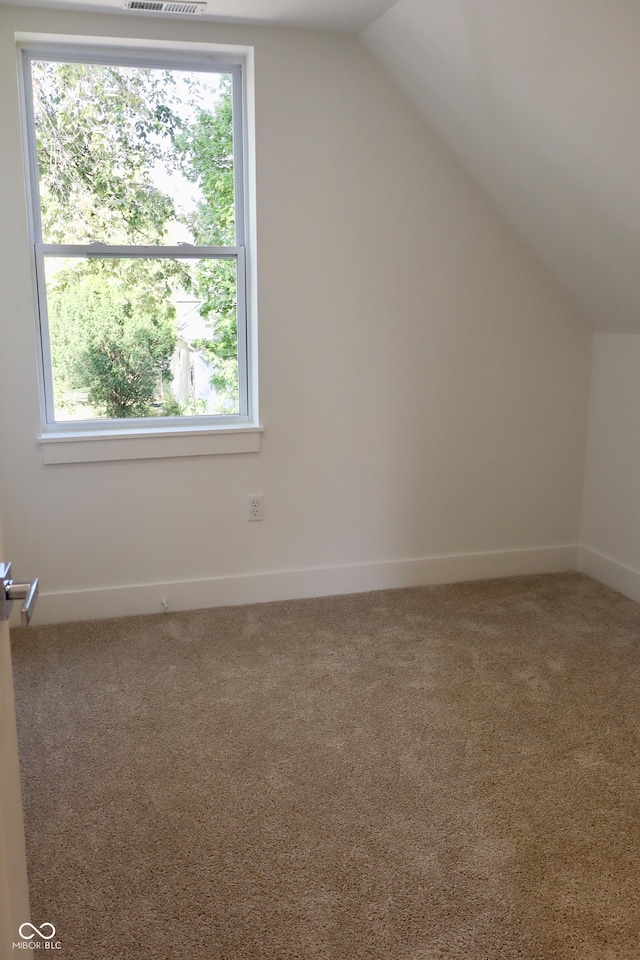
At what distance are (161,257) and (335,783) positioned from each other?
220 cm

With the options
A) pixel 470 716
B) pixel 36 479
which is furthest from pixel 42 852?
pixel 36 479

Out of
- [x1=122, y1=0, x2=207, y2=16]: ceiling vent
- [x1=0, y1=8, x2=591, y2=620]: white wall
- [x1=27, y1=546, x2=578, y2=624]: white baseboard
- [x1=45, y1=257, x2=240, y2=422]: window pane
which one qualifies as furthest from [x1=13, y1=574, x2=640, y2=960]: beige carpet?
[x1=122, y1=0, x2=207, y2=16]: ceiling vent

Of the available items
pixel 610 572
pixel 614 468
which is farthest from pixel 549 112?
pixel 610 572

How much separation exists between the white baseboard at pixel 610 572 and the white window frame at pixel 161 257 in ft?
5.81

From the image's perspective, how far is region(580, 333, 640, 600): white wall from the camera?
3.56 meters

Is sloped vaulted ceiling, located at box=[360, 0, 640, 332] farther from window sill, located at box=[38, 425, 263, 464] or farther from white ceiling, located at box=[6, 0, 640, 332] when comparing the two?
window sill, located at box=[38, 425, 263, 464]

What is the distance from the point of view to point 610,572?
3744 millimetres

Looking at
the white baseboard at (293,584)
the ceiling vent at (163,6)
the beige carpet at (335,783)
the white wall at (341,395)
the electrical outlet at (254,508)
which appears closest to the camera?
the beige carpet at (335,783)

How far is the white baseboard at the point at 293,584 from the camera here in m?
3.32

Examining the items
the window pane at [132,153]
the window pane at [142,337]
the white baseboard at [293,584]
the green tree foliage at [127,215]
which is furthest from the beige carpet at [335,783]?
the window pane at [132,153]

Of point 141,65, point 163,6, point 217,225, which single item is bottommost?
point 217,225

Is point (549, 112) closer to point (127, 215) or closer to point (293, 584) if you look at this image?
point (127, 215)

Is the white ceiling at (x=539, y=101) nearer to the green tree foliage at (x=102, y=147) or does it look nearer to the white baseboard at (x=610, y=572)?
the green tree foliage at (x=102, y=147)

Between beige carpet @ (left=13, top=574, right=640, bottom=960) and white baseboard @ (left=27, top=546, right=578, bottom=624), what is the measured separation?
0.10 meters
